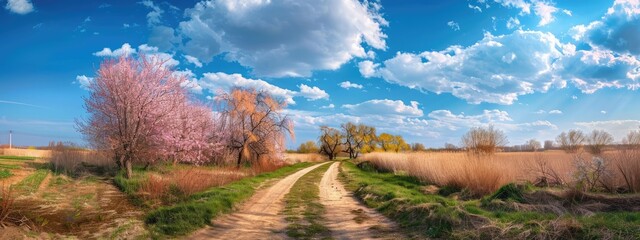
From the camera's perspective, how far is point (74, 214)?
10.8 meters

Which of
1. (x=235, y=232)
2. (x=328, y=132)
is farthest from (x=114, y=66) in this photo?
(x=328, y=132)

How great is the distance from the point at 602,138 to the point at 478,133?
27.6 feet

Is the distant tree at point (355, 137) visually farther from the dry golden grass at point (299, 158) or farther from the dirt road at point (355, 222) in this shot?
the dirt road at point (355, 222)

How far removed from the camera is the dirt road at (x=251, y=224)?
866 centimetres

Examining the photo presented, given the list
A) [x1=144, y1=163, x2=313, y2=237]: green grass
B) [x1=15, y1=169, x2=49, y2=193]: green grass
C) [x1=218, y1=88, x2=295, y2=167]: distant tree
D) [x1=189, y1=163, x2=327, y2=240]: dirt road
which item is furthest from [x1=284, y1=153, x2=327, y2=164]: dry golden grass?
[x1=144, y1=163, x2=313, y2=237]: green grass

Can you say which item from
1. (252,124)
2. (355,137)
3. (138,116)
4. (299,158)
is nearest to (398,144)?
(355,137)

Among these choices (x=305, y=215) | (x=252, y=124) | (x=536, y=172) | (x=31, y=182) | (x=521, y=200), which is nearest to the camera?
(x=305, y=215)

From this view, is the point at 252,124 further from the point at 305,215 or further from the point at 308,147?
the point at 308,147

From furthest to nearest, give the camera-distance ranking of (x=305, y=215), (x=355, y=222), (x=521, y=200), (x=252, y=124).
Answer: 1. (x=252, y=124)
2. (x=521, y=200)
3. (x=305, y=215)
4. (x=355, y=222)

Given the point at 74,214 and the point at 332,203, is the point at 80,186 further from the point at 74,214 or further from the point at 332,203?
the point at 332,203

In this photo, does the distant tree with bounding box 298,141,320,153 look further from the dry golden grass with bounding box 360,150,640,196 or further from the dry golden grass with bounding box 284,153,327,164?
the dry golden grass with bounding box 360,150,640,196

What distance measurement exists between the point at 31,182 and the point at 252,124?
748 inches

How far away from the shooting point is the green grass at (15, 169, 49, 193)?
44.9 ft

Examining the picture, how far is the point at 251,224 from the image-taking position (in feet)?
32.5
